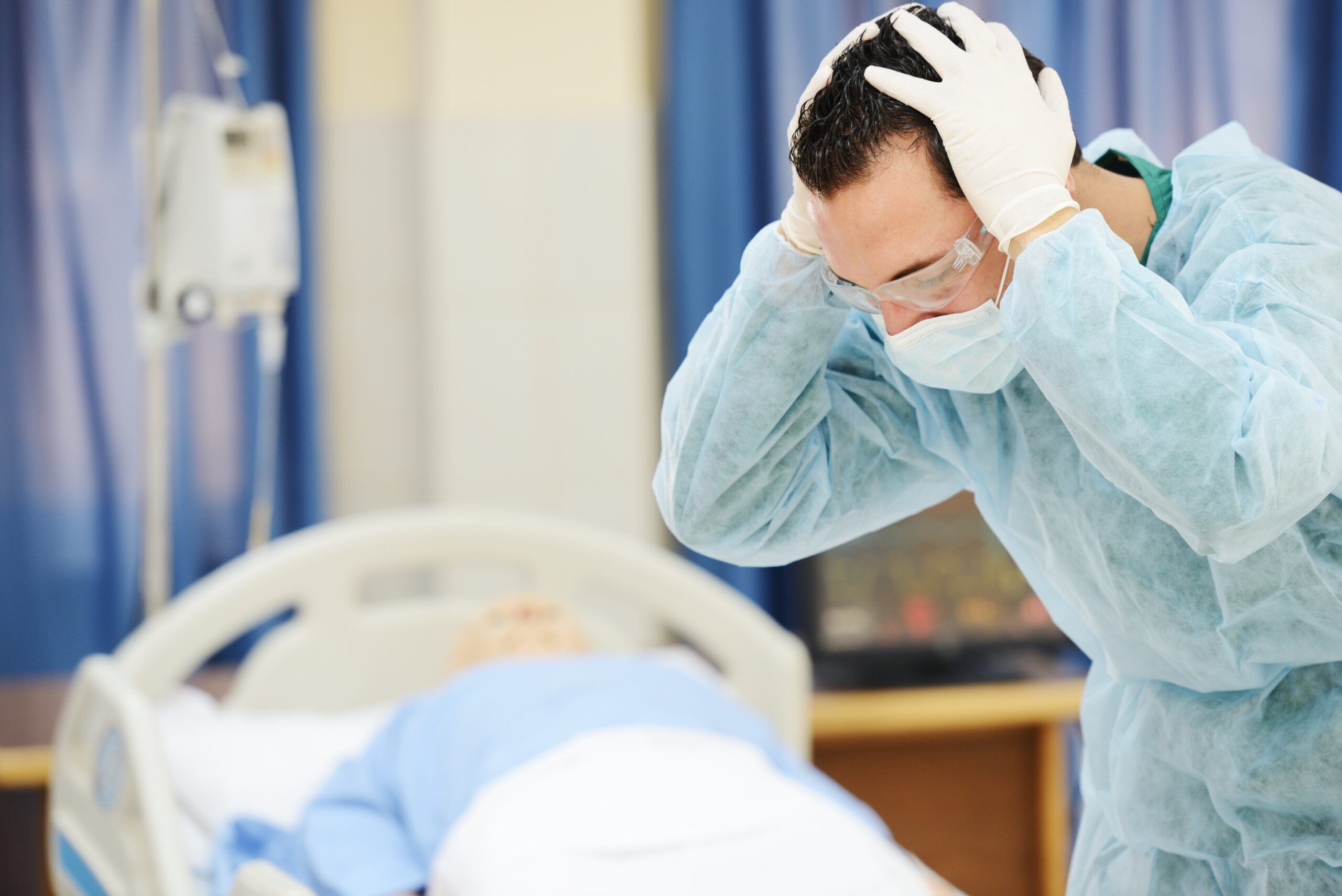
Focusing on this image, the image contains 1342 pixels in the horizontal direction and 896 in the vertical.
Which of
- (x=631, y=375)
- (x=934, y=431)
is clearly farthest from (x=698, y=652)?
(x=934, y=431)

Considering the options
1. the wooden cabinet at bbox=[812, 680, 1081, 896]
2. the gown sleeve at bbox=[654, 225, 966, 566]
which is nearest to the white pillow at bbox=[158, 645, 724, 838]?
the wooden cabinet at bbox=[812, 680, 1081, 896]

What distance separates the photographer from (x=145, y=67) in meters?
1.75

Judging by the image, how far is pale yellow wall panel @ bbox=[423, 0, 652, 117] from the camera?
247cm

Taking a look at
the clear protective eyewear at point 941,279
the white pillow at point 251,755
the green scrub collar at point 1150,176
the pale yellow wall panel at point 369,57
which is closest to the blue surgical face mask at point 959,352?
the clear protective eyewear at point 941,279

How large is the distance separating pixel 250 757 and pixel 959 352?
64.4 inches

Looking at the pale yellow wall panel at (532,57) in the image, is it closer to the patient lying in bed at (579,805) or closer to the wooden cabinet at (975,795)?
the patient lying in bed at (579,805)

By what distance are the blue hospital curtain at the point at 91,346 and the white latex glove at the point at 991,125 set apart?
1978mm

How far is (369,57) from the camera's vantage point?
2.58 metres

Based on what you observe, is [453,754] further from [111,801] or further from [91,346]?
[91,346]

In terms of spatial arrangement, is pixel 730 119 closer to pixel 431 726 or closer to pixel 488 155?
pixel 488 155

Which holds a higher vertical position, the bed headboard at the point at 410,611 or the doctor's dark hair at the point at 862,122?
the doctor's dark hair at the point at 862,122

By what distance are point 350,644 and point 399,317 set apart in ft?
2.43

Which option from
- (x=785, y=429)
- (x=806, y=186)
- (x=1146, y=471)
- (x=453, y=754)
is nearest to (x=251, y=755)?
(x=453, y=754)

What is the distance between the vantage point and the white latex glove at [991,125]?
2.29 feet
